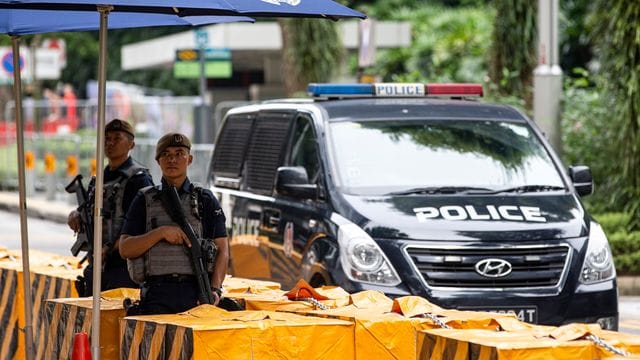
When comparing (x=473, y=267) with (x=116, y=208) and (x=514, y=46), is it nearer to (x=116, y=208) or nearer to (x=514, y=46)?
(x=116, y=208)

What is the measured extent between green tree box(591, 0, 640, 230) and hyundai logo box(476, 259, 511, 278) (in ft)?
24.3

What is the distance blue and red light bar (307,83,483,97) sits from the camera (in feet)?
39.6

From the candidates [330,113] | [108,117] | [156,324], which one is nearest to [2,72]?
[108,117]

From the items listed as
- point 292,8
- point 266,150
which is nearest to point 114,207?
point 292,8

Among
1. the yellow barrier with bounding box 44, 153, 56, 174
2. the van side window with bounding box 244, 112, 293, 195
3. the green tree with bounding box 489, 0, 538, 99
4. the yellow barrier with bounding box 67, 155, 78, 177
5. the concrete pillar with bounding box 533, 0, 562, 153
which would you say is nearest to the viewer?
the van side window with bounding box 244, 112, 293, 195

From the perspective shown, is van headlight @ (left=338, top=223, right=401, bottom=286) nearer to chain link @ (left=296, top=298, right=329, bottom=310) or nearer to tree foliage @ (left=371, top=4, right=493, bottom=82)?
chain link @ (left=296, top=298, right=329, bottom=310)

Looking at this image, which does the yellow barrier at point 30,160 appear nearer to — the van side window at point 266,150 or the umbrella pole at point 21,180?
the van side window at point 266,150

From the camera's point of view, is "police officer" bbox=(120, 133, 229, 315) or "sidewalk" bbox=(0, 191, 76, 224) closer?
"police officer" bbox=(120, 133, 229, 315)

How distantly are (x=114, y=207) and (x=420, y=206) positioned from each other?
2441 millimetres

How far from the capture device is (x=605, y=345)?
595 cm

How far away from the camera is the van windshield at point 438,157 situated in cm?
1096

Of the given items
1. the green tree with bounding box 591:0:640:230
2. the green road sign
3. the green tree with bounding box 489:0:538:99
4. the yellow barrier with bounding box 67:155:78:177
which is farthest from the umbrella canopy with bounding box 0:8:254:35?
the yellow barrier with bounding box 67:155:78:177

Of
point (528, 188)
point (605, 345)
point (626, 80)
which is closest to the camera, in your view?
point (605, 345)

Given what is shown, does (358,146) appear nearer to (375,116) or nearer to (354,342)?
(375,116)
